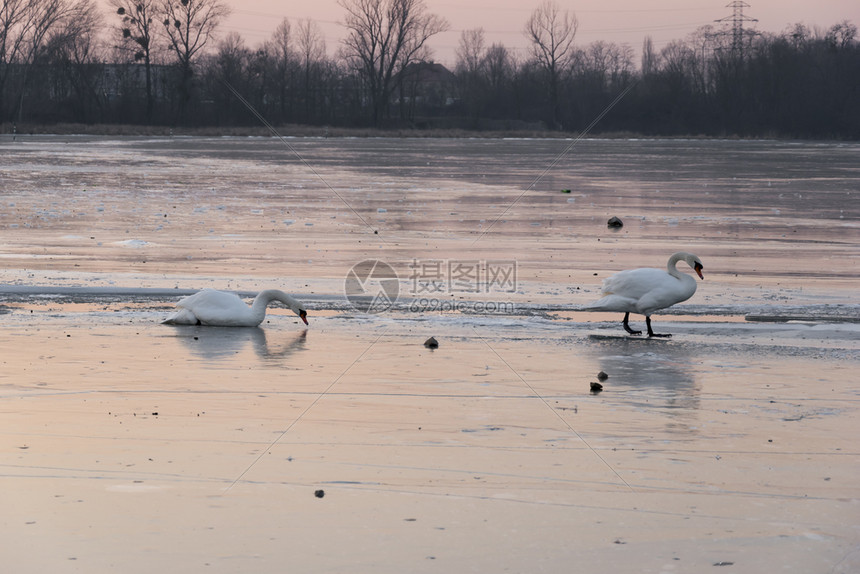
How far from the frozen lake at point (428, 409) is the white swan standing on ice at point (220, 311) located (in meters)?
0.13

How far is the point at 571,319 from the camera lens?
33.2ft

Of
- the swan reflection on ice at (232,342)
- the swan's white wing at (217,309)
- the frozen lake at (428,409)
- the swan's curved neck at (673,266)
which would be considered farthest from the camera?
the swan's curved neck at (673,266)

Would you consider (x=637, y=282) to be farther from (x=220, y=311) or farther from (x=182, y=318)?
(x=182, y=318)

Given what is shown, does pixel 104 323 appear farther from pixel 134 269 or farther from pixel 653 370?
pixel 653 370

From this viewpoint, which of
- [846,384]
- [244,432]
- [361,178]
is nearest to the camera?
[244,432]

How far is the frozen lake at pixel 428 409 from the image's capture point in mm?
4516

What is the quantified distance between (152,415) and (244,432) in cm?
66

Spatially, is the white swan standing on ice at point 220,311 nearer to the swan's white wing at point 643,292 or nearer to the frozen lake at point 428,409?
the frozen lake at point 428,409

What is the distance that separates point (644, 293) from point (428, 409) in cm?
348

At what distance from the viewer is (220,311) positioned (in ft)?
30.8

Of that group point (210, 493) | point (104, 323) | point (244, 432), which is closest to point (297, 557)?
point (210, 493)

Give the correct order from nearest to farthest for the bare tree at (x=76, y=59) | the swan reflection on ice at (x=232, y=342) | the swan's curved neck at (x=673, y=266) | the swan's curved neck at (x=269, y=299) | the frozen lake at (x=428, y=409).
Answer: the frozen lake at (x=428, y=409)
the swan reflection on ice at (x=232, y=342)
the swan's curved neck at (x=269, y=299)
the swan's curved neck at (x=673, y=266)
the bare tree at (x=76, y=59)

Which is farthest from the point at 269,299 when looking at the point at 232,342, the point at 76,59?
the point at 76,59

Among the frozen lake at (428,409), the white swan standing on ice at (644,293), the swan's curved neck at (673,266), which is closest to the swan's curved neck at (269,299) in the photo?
the frozen lake at (428,409)
